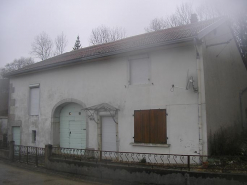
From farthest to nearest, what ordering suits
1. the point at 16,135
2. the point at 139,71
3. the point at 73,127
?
1. the point at 16,135
2. the point at 73,127
3. the point at 139,71

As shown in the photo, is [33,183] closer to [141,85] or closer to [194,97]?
[141,85]

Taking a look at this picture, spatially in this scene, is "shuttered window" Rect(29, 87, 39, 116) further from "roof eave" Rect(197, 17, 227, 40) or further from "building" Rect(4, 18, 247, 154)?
"roof eave" Rect(197, 17, 227, 40)

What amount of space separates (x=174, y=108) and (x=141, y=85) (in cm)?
172

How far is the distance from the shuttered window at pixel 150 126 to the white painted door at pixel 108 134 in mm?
1225

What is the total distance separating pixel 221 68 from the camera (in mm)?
11734

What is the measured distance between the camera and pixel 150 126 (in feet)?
33.6

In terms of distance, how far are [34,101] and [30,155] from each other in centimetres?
440

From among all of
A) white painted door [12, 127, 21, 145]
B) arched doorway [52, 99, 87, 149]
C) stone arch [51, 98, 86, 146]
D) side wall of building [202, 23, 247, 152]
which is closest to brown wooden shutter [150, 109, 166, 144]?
side wall of building [202, 23, 247, 152]

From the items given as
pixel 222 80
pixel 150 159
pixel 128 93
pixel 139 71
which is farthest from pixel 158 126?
pixel 222 80

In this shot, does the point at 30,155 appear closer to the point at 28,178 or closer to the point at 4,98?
the point at 28,178

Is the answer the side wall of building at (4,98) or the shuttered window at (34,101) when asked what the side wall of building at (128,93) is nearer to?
the shuttered window at (34,101)

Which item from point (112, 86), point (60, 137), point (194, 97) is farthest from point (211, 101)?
point (60, 137)

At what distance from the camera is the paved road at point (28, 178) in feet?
27.8

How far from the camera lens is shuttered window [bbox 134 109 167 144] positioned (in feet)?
32.6
